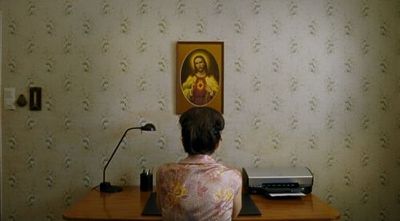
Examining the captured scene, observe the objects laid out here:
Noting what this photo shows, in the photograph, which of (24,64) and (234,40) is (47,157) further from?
(234,40)

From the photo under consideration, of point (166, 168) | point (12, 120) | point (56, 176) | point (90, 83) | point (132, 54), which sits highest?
point (132, 54)

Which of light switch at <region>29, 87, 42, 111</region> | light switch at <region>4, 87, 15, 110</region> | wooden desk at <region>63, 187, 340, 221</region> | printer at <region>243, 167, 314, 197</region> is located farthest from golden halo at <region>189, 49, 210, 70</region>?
light switch at <region>4, 87, 15, 110</region>

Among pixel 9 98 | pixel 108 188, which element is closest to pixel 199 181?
pixel 108 188

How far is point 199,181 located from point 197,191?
0.04 meters

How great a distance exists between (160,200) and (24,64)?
155cm

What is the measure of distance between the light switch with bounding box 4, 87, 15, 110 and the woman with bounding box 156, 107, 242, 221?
1.48 metres

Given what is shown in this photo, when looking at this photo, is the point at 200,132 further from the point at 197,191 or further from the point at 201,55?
the point at 201,55

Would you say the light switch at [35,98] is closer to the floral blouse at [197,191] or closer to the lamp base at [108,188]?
the lamp base at [108,188]

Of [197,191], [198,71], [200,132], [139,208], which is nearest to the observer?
[197,191]

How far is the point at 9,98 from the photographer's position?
2.63m

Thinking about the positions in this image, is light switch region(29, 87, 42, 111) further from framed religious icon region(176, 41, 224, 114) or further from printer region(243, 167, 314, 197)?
printer region(243, 167, 314, 197)

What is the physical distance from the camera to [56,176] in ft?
8.71

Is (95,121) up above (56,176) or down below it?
above

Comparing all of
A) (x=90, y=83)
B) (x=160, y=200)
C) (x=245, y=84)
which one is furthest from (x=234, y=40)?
(x=160, y=200)
